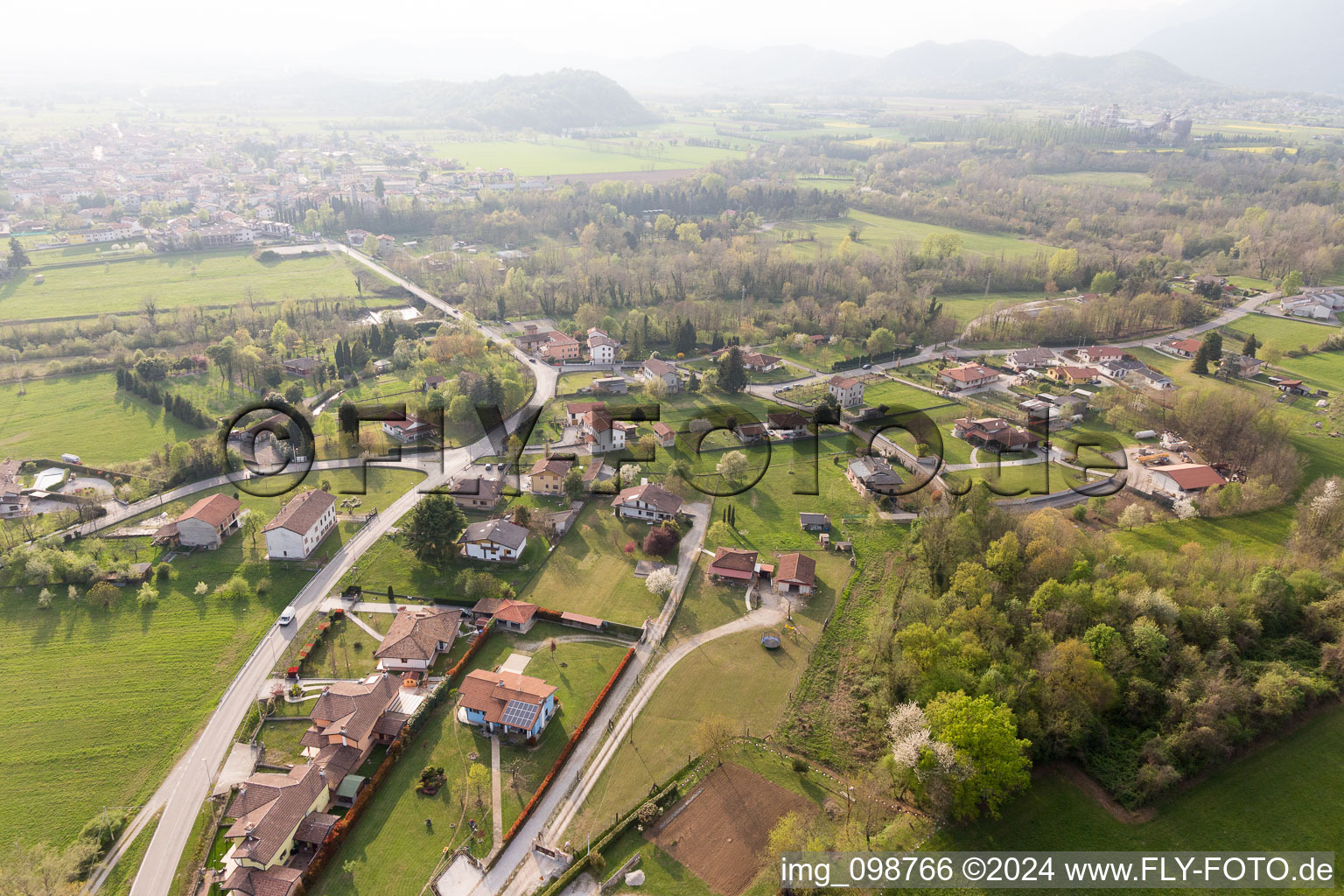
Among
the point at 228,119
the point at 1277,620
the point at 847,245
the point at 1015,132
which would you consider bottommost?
the point at 1277,620

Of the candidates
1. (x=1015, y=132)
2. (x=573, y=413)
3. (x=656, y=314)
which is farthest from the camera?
(x=1015, y=132)

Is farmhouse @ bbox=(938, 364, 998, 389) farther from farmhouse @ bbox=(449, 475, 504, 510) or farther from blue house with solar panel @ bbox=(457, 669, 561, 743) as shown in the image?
blue house with solar panel @ bbox=(457, 669, 561, 743)

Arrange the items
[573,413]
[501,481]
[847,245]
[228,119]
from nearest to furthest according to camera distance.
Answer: [501,481] → [573,413] → [847,245] → [228,119]

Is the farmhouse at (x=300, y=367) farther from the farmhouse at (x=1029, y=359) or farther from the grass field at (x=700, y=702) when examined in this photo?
the farmhouse at (x=1029, y=359)

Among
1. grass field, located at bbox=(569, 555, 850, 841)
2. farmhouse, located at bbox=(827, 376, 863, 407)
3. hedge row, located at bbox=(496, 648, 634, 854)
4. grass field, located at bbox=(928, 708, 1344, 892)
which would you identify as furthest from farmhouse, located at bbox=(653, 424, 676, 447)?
grass field, located at bbox=(928, 708, 1344, 892)

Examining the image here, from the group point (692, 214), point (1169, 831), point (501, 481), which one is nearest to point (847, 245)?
point (692, 214)

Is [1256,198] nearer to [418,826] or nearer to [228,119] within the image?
[418,826]
